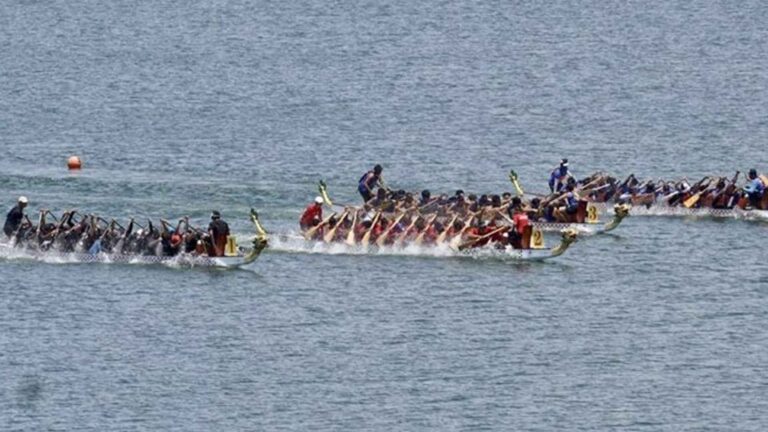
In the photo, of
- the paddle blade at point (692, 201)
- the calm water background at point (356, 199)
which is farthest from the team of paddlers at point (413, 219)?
the calm water background at point (356, 199)

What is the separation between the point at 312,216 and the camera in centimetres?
8819

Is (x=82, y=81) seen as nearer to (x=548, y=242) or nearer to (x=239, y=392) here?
(x=548, y=242)

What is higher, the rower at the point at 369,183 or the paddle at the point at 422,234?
the rower at the point at 369,183

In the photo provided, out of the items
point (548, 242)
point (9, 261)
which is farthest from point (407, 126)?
point (9, 261)

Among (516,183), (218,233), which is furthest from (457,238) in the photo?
(516,183)

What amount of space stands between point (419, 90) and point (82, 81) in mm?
18350

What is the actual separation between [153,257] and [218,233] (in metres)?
2.65

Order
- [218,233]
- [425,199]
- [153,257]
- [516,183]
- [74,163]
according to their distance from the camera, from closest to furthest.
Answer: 1. [218,233]
2. [153,257]
3. [425,199]
4. [516,183]
5. [74,163]

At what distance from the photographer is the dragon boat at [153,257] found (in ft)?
279

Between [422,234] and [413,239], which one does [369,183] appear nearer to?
[413,239]

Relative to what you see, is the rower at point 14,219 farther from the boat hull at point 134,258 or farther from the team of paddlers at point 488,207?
the team of paddlers at point 488,207

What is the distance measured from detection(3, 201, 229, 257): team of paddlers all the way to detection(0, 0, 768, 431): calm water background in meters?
0.82

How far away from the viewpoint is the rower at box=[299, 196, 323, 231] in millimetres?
87938

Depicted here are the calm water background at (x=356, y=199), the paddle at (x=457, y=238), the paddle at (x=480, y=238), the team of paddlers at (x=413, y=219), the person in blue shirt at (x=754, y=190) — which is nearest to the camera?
the calm water background at (x=356, y=199)
